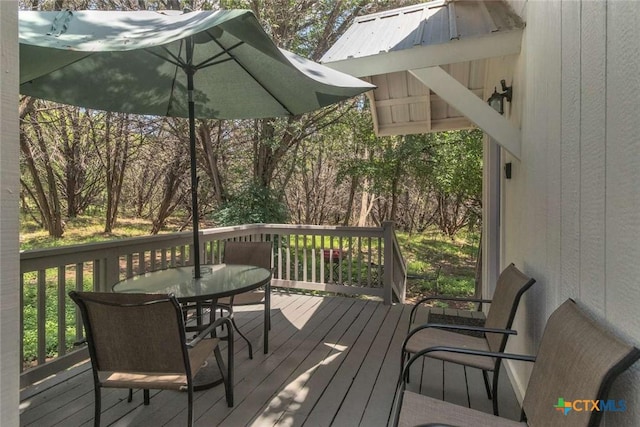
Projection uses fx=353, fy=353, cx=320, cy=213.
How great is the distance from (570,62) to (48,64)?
2.60 m

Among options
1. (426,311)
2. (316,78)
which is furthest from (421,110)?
(316,78)

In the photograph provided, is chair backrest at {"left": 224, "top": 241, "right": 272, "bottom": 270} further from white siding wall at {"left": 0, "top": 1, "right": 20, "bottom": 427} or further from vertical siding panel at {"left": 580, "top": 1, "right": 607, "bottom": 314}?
white siding wall at {"left": 0, "top": 1, "right": 20, "bottom": 427}

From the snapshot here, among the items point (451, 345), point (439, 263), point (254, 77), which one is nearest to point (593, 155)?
point (451, 345)

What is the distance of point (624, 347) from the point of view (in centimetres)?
103

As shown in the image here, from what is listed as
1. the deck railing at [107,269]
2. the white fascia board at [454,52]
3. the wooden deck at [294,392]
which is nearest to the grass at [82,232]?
the deck railing at [107,269]

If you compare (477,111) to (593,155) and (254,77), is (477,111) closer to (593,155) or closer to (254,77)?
(593,155)

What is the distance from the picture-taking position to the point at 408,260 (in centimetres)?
995

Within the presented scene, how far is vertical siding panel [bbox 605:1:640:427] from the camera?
1079 millimetres

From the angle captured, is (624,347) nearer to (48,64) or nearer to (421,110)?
(48,64)

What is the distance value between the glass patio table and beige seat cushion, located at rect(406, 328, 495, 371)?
3.73 ft

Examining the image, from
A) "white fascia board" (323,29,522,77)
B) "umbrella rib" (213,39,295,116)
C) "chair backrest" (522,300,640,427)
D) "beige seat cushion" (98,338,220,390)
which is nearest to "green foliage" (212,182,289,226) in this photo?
"umbrella rib" (213,39,295,116)

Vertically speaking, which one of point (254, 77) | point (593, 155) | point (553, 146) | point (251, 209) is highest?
point (254, 77)

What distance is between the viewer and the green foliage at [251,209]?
713 cm

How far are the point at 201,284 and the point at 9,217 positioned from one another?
72.2 inches
